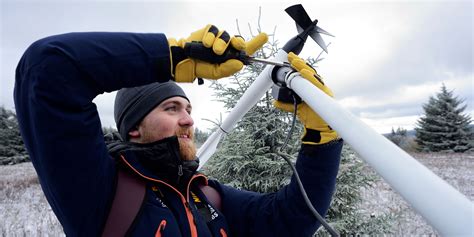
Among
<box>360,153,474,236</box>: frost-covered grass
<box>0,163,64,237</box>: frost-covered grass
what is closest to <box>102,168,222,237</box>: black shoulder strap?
<box>360,153,474,236</box>: frost-covered grass

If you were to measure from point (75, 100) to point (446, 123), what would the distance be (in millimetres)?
29085

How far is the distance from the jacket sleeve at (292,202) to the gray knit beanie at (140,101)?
75cm

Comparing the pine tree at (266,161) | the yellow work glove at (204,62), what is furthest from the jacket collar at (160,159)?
the pine tree at (266,161)

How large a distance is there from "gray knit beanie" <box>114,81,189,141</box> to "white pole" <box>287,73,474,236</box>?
1342 millimetres

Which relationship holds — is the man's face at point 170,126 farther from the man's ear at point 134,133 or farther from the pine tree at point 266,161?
the pine tree at point 266,161

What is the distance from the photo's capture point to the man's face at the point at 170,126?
218cm

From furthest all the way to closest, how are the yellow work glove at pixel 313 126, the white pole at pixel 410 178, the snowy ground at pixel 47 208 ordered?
the snowy ground at pixel 47 208, the yellow work glove at pixel 313 126, the white pole at pixel 410 178

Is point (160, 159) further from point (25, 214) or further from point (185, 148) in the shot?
point (25, 214)

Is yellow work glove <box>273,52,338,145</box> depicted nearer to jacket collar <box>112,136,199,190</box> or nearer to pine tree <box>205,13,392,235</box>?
jacket collar <box>112,136,199,190</box>

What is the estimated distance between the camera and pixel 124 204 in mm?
1700

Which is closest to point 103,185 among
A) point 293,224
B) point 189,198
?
point 189,198

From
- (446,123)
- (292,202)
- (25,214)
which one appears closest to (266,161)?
(292,202)

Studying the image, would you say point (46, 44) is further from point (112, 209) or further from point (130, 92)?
point (130, 92)

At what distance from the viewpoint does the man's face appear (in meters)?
A: 2.18
